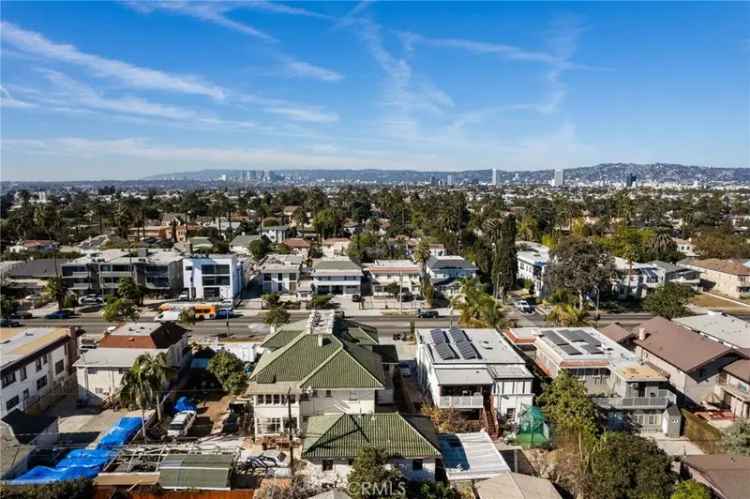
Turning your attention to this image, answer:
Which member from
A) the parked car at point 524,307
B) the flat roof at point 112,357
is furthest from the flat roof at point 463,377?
the parked car at point 524,307

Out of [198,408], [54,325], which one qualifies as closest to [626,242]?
[198,408]

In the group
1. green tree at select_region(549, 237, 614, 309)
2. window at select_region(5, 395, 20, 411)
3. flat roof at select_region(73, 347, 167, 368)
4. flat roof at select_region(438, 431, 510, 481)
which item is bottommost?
flat roof at select_region(438, 431, 510, 481)

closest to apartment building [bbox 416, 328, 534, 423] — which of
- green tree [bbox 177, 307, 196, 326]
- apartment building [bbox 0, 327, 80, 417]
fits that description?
apartment building [bbox 0, 327, 80, 417]

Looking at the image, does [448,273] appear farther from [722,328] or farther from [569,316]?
[722,328]

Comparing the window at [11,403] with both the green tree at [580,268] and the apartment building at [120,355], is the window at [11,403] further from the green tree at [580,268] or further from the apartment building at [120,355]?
Answer: the green tree at [580,268]

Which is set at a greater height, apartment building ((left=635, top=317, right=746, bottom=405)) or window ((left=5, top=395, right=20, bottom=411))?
apartment building ((left=635, top=317, right=746, bottom=405))

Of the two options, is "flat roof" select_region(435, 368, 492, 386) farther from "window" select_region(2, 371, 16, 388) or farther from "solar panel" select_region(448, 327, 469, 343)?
"window" select_region(2, 371, 16, 388)
